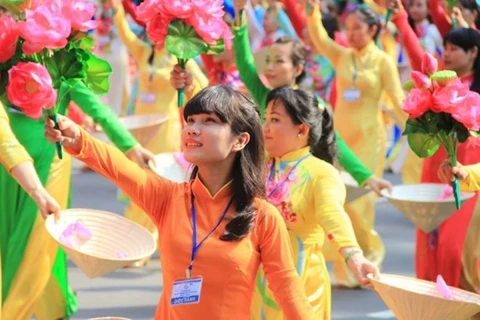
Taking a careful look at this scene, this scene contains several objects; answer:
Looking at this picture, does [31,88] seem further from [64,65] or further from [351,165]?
[351,165]

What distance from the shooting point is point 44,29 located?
3785 millimetres

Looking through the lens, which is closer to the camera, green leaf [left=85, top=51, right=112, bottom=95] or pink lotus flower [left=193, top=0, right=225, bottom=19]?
green leaf [left=85, top=51, right=112, bottom=95]

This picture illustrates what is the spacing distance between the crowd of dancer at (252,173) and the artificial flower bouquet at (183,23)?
0.34 metres

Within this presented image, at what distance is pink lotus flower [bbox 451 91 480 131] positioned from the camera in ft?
15.7

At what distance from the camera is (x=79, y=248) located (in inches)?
181

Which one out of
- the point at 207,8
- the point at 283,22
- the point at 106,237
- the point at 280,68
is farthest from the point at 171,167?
the point at 283,22

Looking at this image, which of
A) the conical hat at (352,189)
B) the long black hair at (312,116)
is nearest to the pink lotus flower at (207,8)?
the long black hair at (312,116)

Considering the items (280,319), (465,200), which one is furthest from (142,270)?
(280,319)

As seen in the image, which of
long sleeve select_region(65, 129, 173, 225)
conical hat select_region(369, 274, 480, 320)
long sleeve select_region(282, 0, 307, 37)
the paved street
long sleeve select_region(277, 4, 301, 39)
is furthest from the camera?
long sleeve select_region(277, 4, 301, 39)

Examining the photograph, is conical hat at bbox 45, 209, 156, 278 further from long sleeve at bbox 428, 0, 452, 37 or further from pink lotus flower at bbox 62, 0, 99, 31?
long sleeve at bbox 428, 0, 452, 37

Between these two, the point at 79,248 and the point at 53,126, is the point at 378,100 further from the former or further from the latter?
the point at 53,126

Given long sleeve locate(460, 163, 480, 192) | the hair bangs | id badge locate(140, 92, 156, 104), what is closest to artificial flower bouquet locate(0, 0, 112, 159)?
the hair bangs

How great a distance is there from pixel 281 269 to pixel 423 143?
1.59 metres

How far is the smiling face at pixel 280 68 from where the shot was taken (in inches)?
247
